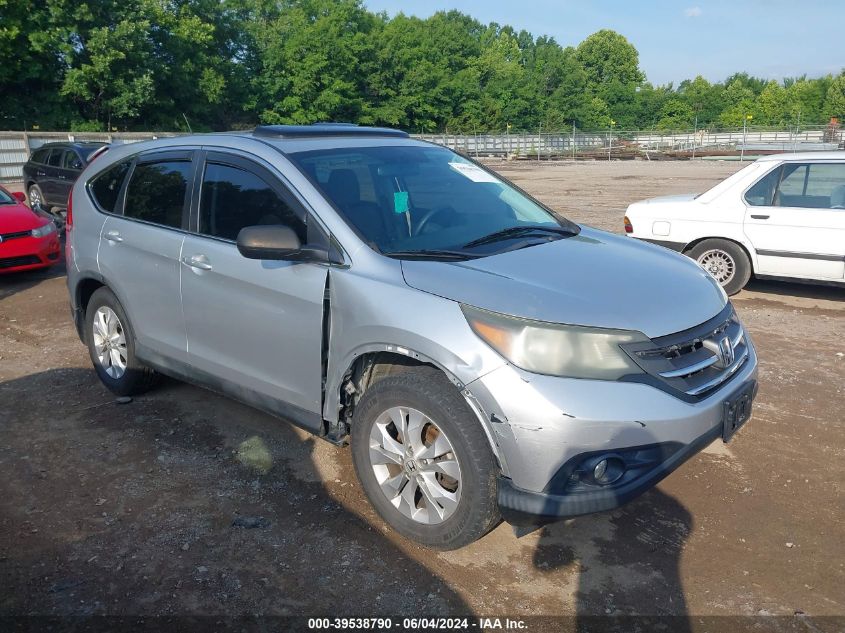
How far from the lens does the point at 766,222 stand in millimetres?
7438

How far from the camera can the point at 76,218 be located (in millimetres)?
5160

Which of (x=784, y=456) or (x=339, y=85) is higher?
(x=339, y=85)

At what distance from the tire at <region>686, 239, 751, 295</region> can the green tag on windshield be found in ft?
16.2

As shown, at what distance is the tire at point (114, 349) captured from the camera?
190 inches

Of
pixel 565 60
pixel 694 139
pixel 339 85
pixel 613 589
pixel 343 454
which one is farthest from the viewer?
pixel 565 60

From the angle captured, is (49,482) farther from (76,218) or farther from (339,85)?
(339,85)

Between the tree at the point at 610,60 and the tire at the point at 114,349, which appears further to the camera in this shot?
the tree at the point at 610,60

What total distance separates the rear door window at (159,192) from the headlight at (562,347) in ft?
7.74

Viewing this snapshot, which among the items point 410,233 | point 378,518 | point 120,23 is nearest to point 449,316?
point 410,233

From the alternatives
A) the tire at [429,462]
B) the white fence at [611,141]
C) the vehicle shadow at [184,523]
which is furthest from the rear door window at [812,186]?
the white fence at [611,141]

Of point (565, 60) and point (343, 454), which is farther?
point (565, 60)

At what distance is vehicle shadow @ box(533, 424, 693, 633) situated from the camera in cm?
281

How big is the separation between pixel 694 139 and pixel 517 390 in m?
52.6

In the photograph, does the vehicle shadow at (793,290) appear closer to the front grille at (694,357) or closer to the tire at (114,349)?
the front grille at (694,357)
